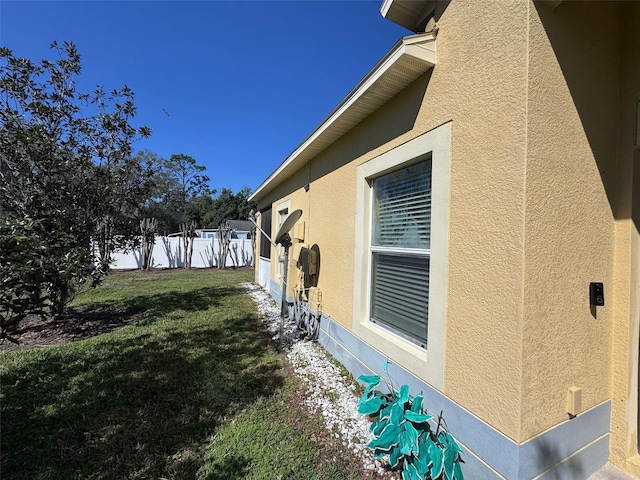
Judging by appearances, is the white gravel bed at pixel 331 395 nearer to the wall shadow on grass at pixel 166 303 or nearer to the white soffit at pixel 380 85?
the wall shadow on grass at pixel 166 303

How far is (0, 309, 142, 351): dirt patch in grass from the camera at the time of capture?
531 centimetres

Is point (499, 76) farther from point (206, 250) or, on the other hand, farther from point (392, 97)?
point (206, 250)

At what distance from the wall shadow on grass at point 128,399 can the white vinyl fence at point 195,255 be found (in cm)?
1374

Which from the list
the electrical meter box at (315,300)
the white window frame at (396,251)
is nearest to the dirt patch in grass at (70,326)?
the electrical meter box at (315,300)

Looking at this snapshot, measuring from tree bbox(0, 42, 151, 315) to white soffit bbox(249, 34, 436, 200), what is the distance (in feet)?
15.2

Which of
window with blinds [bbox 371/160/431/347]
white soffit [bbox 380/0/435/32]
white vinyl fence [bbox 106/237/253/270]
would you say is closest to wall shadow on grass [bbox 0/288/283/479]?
window with blinds [bbox 371/160/431/347]

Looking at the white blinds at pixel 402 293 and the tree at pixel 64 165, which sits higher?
the tree at pixel 64 165

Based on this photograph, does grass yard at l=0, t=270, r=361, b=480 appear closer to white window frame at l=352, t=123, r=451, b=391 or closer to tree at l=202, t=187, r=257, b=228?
white window frame at l=352, t=123, r=451, b=391

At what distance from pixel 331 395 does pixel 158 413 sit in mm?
1954

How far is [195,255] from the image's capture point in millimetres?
19031

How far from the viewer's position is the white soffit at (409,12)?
2973 mm

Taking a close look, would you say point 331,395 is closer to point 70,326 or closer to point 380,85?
point 380,85

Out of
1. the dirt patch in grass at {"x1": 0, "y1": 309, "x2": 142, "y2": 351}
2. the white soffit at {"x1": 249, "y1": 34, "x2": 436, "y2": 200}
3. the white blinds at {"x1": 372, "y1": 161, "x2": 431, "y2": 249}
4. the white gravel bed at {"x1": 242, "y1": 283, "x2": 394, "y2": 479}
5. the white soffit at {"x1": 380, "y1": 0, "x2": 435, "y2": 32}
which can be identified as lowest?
the dirt patch in grass at {"x1": 0, "y1": 309, "x2": 142, "y2": 351}

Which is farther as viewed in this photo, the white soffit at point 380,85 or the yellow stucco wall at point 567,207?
the white soffit at point 380,85
